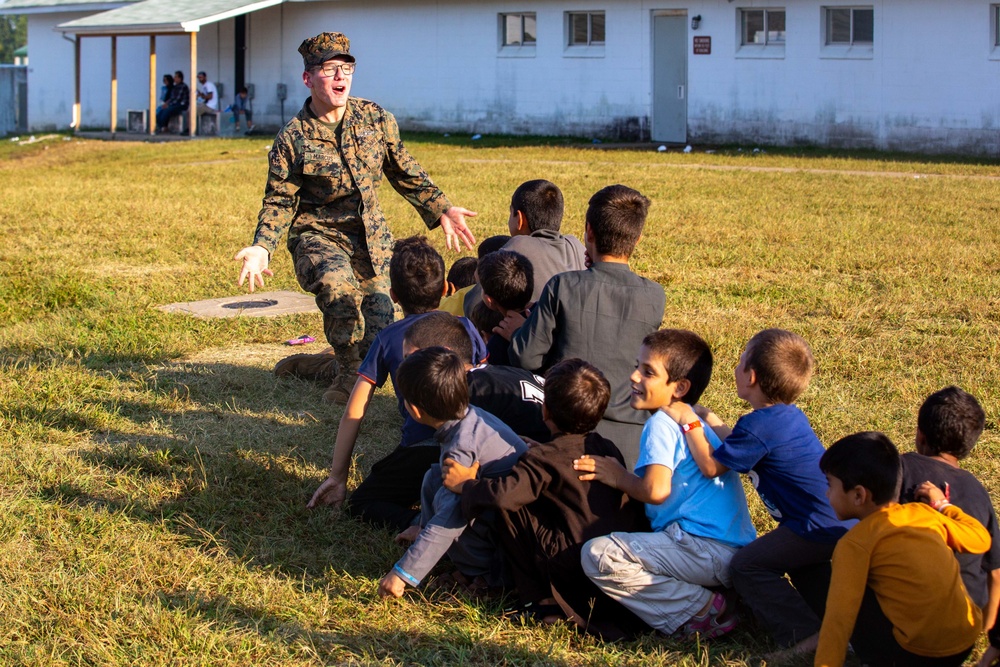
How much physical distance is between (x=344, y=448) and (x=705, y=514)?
146 cm

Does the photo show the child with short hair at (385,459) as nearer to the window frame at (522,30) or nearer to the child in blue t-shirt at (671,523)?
the child in blue t-shirt at (671,523)

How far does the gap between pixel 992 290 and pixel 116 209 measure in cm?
940

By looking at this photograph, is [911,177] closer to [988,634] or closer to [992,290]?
[992,290]

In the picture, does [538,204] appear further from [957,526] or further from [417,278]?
[957,526]

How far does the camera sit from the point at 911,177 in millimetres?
15875

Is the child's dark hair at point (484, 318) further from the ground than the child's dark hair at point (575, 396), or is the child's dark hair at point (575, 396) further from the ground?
the child's dark hair at point (484, 318)

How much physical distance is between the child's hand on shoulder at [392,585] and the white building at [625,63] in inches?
768

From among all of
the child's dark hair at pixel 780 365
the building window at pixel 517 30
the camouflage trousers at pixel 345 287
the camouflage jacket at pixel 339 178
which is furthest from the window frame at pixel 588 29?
the child's dark hair at pixel 780 365

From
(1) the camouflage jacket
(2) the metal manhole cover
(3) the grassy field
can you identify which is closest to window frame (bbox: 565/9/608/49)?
(3) the grassy field

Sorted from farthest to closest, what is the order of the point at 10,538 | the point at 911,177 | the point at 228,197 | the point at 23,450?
the point at 911,177 < the point at 228,197 < the point at 23,450 < the point at 10,538

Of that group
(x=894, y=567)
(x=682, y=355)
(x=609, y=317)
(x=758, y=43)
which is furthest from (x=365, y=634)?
(x=758, y=43)

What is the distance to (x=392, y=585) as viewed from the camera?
→ 358 cm

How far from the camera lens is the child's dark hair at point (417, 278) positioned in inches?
188

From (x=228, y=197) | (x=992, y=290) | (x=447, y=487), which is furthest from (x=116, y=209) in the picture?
(x=447, y=487)
